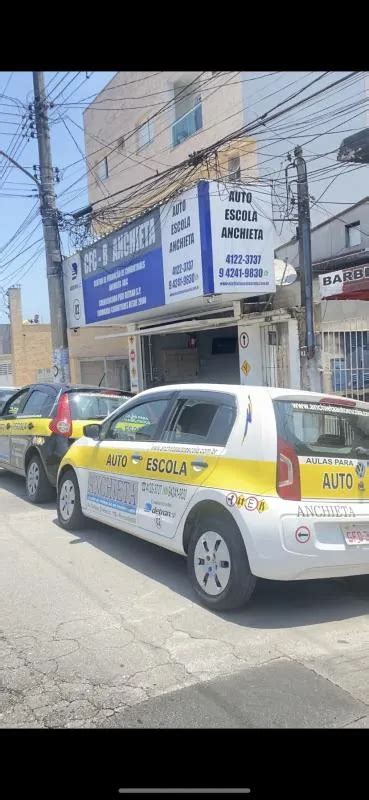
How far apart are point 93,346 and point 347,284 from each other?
13455 millimetres

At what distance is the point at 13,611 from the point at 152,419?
197cm

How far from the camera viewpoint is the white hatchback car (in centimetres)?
423

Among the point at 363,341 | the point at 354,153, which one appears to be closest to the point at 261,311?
the point at 363,341

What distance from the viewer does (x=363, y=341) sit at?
34.0ft

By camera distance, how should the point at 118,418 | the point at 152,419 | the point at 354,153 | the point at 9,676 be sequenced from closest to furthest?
1. the point at 9,676
2. the point at 152,419
3. the point at 118,418
4. the point at 354,153

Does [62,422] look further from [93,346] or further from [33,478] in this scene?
[93,346]

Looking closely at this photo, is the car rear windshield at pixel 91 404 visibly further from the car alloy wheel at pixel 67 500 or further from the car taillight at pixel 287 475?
the car taillight at pixel 287 475

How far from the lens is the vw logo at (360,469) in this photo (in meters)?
4.58

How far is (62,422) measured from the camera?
8.00 metres
